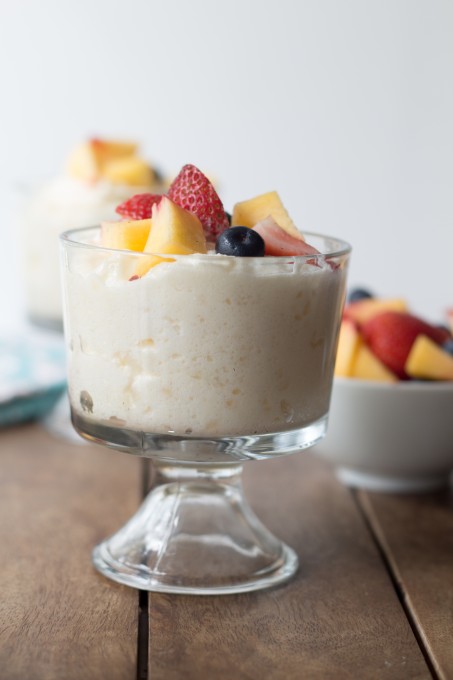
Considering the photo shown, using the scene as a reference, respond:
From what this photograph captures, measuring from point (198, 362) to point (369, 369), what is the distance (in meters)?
0.46

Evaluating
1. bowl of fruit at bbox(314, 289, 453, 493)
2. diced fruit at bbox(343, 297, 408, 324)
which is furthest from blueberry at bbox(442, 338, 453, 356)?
diced fruit at bbox(343, 297, 408, 324)

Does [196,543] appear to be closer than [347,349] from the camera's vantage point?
Yes

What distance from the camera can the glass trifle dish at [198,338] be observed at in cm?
86

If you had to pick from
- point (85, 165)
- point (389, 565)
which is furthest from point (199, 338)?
point (85, 165)

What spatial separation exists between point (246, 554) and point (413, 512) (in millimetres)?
325

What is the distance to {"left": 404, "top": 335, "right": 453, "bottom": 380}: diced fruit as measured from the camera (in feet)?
4.12

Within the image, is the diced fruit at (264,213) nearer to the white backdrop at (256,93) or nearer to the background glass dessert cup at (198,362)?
the background glass dessert cup at (198,362)

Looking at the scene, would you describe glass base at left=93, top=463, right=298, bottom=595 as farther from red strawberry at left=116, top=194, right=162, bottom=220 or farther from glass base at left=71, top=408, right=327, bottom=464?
red strawberry at left=116, top=194, right=162, bottom=220

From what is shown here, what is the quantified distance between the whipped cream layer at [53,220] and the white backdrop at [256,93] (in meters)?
0.93

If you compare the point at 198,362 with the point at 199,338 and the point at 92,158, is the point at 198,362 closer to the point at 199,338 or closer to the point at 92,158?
the point at 199,338

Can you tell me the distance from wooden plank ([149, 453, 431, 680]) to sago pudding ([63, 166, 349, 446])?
0.59 ft

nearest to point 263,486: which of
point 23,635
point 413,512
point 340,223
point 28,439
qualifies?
point 413,512

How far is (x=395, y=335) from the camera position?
1.27 metres

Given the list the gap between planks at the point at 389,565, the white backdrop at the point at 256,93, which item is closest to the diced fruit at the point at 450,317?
the gap between planks at the point at 389,565
